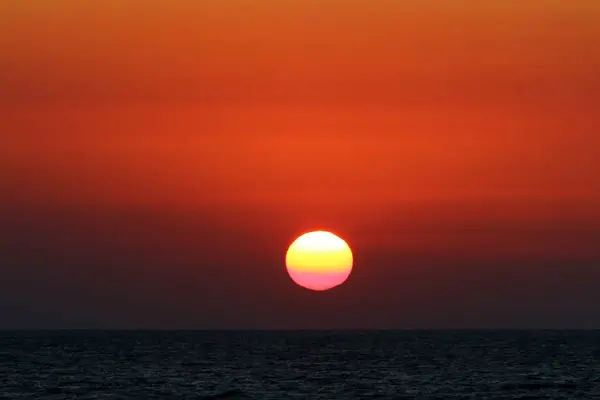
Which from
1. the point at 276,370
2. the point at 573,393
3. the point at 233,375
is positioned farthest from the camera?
the point at 276,370

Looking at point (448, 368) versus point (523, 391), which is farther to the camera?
point (448, 368)

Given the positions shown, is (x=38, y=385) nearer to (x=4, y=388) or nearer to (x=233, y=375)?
(x=4, y=388)

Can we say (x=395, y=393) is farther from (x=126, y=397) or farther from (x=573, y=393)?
(x=126, y=397)

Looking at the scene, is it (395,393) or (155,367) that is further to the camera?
(155,367)

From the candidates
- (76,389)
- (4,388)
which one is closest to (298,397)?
(76,389)

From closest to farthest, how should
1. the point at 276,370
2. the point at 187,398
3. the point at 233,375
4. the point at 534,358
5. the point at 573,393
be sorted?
the point at 187,398 → the point at 573,393 → the point at 233,375 → the point at 276,370 → the point at 534,358

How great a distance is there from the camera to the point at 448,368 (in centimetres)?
9844

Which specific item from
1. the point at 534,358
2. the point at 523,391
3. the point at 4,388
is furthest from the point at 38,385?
the point at 534,358

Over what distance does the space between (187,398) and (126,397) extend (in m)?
3.62

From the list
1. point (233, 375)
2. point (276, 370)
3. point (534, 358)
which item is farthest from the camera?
point (534, 358)

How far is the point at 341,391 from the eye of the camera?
71.2m

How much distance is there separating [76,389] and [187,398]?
10255mm

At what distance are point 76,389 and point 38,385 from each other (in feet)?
14.1

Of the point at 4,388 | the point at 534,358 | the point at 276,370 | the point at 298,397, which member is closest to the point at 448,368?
the point at 276,370
